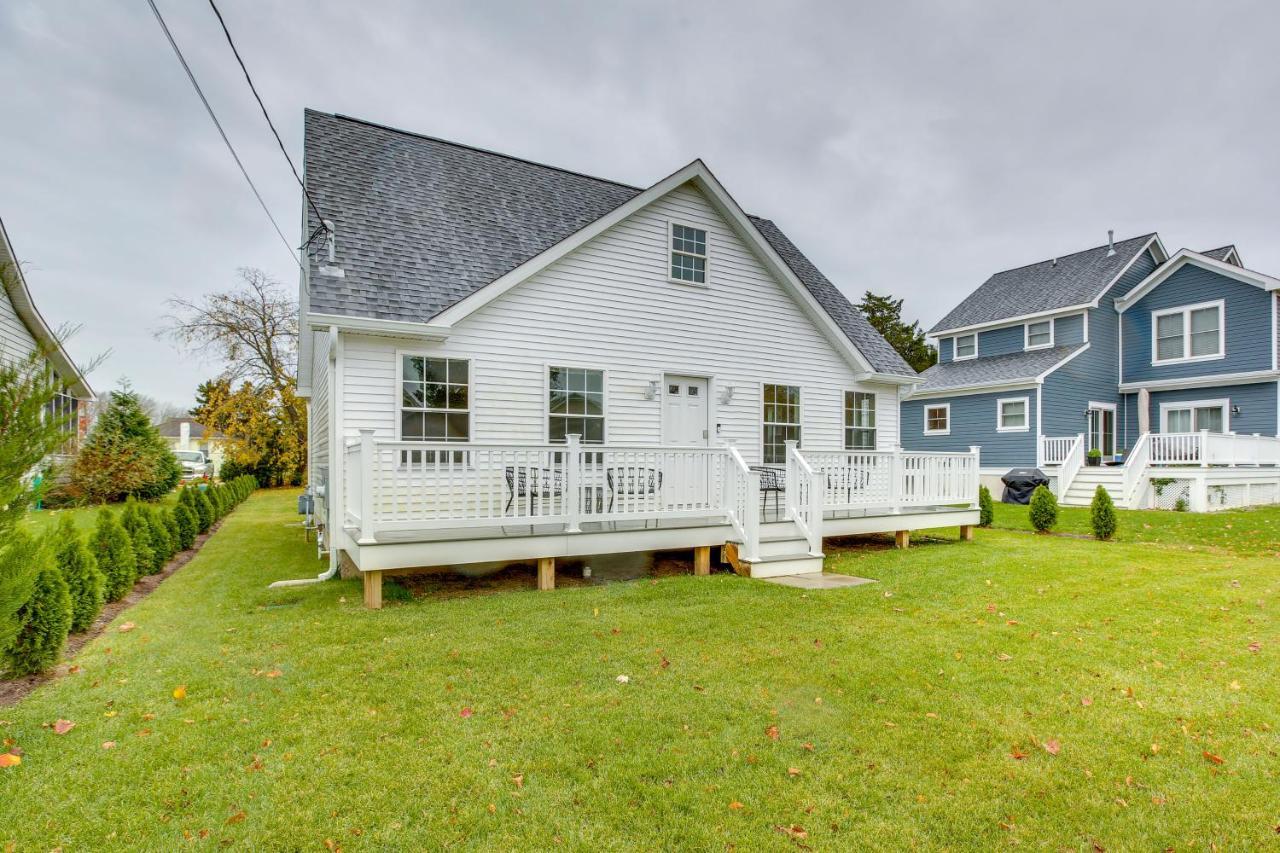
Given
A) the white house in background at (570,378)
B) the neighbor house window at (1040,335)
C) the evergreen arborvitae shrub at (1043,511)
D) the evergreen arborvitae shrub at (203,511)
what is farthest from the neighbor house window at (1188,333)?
the evergreen arborvitae shrub at (203,511)

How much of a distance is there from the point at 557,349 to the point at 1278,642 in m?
8.17

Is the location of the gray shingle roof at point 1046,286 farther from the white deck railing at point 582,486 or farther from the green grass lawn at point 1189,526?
the white deck railing at point 582,486

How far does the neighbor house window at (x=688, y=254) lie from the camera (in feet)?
34.6

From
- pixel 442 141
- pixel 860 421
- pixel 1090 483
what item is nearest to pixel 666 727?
pixel 860 421

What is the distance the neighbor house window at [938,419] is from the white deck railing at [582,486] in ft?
45.1

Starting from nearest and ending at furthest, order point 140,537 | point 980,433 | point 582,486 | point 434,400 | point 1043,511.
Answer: point 582,486 < point 140,537 < point 434,400 < point 1043,511 < point 980,433

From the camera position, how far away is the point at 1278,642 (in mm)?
5090

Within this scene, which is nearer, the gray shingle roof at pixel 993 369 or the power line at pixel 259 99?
the power line at pixel 259 99

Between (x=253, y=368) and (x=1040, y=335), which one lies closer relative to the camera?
(x=1040, y=335)

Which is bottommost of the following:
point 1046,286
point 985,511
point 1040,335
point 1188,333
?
point 985,511

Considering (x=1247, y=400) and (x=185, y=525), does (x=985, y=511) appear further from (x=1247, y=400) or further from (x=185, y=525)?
(x=185, y=525)

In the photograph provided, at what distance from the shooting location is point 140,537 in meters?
8.07

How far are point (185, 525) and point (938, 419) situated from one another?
22192 millimetres

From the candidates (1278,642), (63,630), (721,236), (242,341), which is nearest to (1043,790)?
(1278,642)
